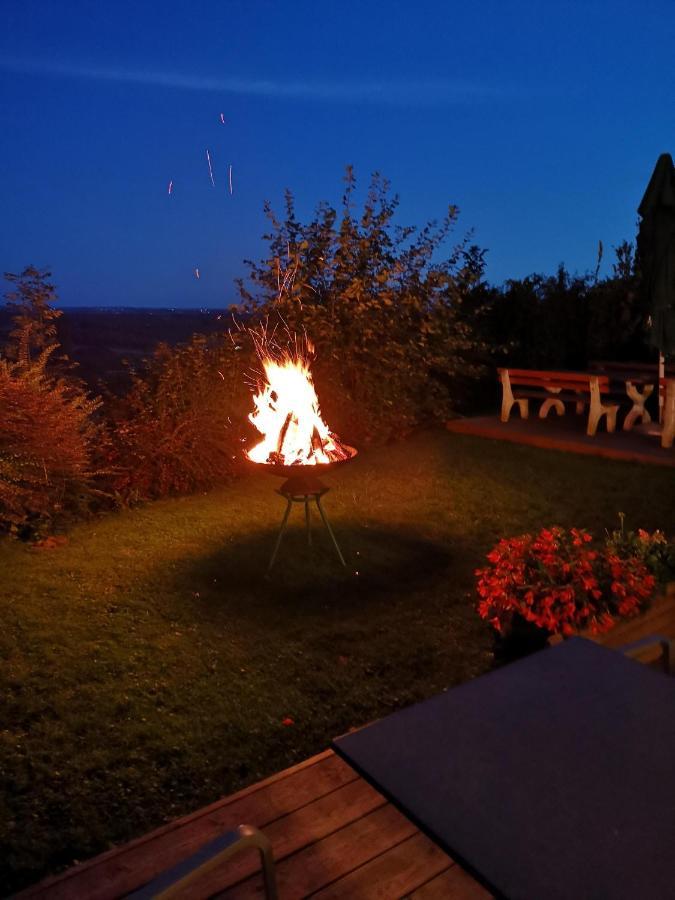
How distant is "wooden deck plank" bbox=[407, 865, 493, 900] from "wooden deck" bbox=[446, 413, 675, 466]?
6.17 m

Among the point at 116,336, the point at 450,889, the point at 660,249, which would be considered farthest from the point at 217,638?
the point at 116,336

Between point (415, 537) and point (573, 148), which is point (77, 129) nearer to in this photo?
point (415, 537)

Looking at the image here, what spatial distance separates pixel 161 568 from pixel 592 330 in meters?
9.35

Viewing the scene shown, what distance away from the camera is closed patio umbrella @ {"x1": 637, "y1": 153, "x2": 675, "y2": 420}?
757 cm

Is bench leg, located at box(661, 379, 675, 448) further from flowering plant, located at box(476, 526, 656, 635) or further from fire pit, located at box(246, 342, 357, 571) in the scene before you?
flowering plant, located at box(476, 526, 656, 635)

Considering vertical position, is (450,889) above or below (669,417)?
below

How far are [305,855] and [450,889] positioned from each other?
0.45 m

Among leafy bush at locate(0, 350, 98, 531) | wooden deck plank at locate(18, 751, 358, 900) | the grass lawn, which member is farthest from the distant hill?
wooden deck plank at locate(18, 751, 358, 900)

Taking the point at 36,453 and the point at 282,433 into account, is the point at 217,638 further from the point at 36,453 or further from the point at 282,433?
the point at 36,453

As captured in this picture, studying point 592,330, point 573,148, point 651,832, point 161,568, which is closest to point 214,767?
point 651,832

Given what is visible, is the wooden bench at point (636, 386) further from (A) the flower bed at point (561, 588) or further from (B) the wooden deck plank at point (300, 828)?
(B) the wooden deck plank at point (300, 828)

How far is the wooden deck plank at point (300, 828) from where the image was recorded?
1999 millimetres

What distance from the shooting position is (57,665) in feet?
11.9

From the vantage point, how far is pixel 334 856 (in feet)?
6.83
